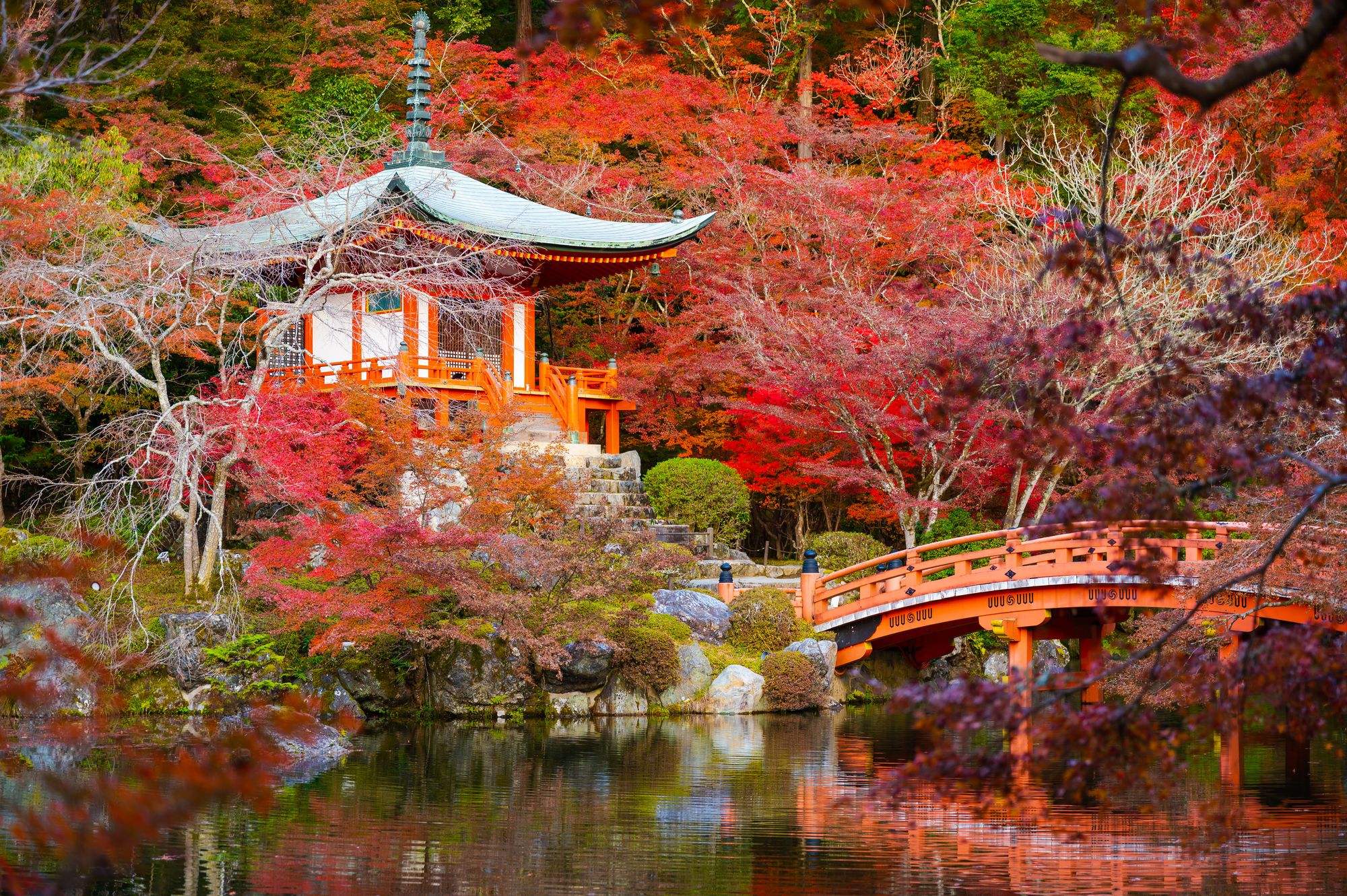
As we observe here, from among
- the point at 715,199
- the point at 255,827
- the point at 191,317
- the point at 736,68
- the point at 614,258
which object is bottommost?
the point at 255,827

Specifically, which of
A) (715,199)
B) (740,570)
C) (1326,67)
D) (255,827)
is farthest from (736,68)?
(1326,67)

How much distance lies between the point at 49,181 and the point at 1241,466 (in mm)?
15817

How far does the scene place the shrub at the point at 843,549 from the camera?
60.6 feet

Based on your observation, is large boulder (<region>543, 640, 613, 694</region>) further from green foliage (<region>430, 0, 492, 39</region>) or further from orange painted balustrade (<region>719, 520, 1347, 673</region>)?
green foliage (<region>430, 0, 492, 39</region>)

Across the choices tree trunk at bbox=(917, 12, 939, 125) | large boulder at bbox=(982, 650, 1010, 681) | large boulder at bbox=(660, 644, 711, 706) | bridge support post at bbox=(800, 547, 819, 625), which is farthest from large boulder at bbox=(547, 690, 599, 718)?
tree trunk at bbox=(917, 12, 939, 125)

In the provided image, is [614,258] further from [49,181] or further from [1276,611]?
[1276,611]

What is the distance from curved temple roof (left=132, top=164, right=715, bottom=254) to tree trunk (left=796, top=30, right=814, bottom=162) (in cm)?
363

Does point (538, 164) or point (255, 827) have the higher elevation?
point (538, 164)

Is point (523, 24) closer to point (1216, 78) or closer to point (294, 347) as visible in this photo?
point (294, 347)

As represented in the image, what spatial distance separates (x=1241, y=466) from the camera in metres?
4.48

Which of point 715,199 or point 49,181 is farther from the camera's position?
point 715,199

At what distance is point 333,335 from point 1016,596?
32.7ft

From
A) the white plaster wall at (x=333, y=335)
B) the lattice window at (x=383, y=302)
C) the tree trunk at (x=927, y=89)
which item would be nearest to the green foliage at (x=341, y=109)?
the white plaster wall at (x=333, y=335)

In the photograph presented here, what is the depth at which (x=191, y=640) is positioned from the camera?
1355cm
